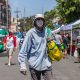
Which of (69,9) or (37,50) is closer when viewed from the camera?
(37,50)

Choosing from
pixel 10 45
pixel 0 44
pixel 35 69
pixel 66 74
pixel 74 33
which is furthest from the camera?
pixel 0 44

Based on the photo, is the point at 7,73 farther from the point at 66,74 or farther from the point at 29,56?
the point at 29,56

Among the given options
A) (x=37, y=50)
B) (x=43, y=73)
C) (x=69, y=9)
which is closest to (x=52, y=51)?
(x=37, y=50)

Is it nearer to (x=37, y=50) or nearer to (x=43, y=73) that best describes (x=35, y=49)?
(x=37, y=50)

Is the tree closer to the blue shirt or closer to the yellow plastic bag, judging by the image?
the yellow plastic bag

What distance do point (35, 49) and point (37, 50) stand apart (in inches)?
1.8

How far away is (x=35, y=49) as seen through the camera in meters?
7.81

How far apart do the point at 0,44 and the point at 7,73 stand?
18.4 meters

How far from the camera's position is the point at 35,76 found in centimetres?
786

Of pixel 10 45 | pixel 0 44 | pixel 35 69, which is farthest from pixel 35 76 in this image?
pixel 0 44

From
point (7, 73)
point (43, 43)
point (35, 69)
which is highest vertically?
point (43, 43)

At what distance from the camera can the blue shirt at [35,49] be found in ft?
25.5

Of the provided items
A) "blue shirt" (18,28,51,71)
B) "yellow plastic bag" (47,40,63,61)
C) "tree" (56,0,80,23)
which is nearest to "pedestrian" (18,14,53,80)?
"blue shirt" (18,28,51,71)

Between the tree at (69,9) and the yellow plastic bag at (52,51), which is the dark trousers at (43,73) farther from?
the tree at (69,9)
